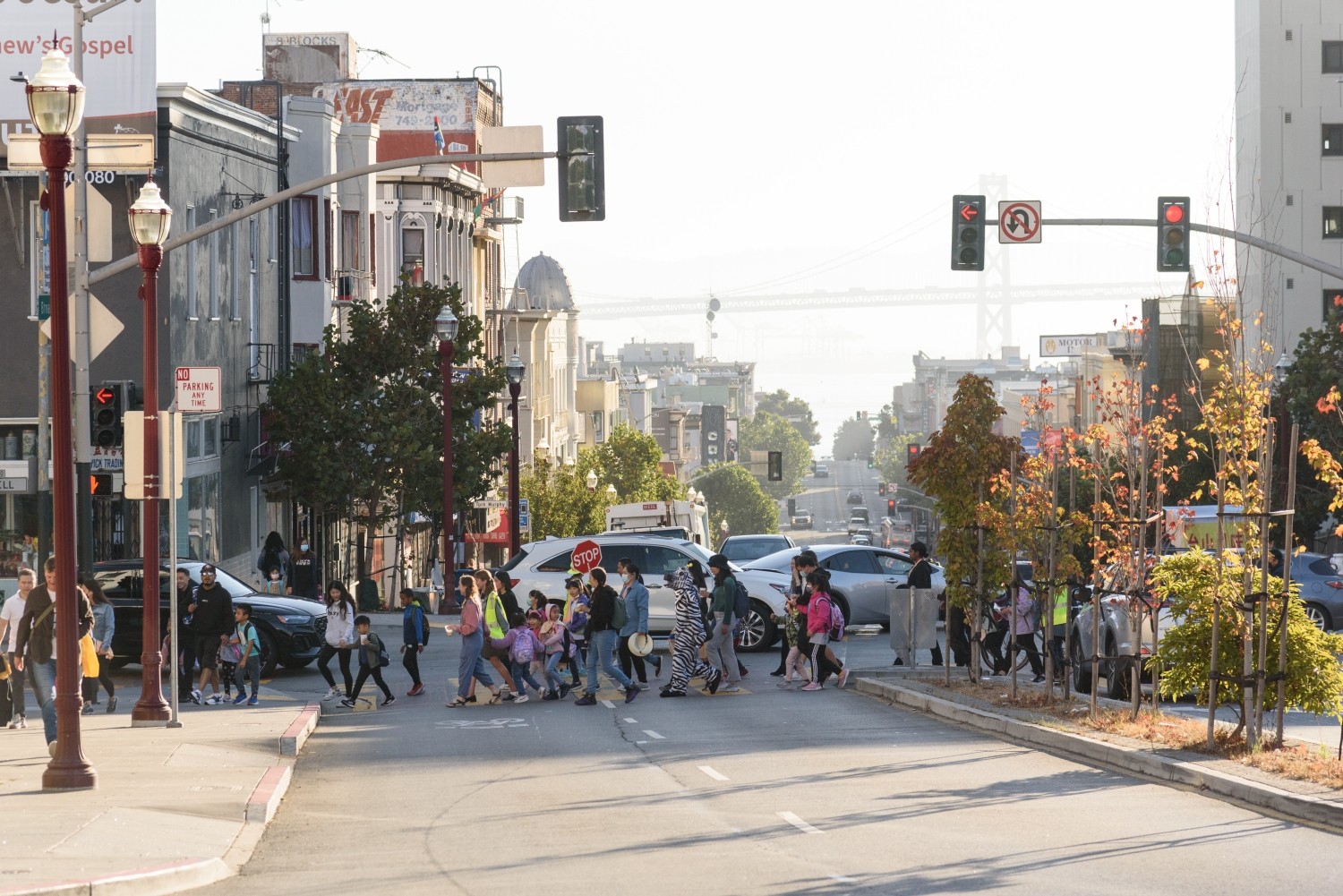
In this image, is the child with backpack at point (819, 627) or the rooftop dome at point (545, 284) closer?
the child with backpack at point (819, 627)

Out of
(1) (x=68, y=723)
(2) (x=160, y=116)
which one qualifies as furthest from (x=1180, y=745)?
Answer: (2) (x=160, y=116)

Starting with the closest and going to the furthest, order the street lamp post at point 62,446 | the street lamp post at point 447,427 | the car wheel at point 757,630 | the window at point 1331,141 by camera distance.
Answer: the street lamp post at point 62,446 → the car wheel at point 757,630 → the street lamp post at point 447,427 → the window at point 1331,141

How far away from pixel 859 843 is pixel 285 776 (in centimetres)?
570

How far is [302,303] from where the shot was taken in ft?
142

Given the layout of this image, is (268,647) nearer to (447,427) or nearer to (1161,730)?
(447,427)

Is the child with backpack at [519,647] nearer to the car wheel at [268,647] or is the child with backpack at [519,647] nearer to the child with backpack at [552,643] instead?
the child with backpack at [552,643]

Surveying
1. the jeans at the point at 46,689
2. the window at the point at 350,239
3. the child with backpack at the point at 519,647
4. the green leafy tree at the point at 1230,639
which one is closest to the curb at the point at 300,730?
the jeans at the point at 46,689

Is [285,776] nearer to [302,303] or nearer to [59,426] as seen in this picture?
[59,426]

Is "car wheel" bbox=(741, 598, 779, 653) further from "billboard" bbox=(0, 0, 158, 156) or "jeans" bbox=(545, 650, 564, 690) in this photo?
"billboard" bbox=(0, 0, 158, 156)

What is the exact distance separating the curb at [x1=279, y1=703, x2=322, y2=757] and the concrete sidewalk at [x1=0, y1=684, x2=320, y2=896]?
0.02 metres

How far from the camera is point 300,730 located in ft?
62.7

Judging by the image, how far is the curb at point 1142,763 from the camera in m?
13.3

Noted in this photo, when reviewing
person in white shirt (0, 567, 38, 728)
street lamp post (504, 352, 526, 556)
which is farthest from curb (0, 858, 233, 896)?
street lamp post (504, 352, 526, 556)

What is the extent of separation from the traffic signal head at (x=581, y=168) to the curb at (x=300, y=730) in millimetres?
6212
